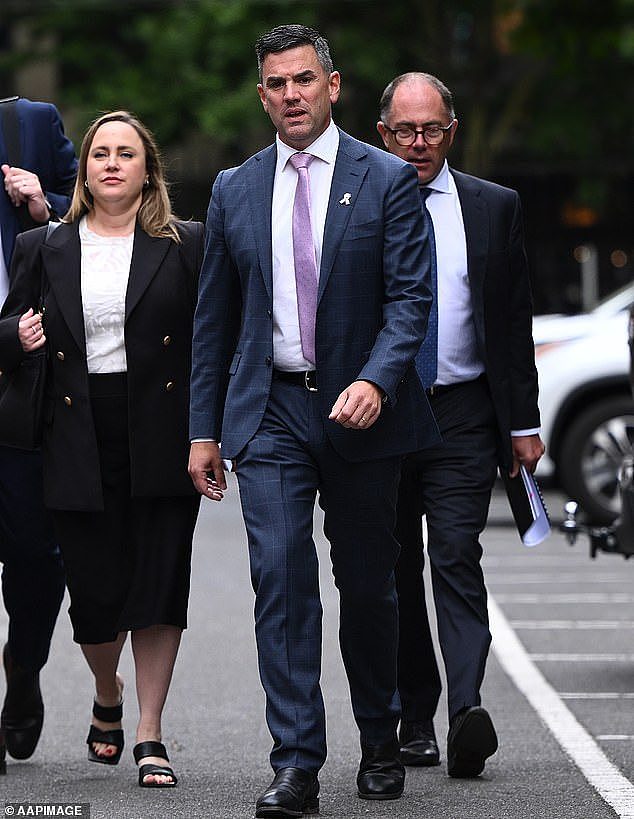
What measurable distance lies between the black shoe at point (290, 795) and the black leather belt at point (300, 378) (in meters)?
1.06

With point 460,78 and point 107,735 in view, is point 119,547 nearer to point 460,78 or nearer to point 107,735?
point 107,735

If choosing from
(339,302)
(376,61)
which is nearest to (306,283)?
(339,302)

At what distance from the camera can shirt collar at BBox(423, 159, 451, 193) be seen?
21.2ft

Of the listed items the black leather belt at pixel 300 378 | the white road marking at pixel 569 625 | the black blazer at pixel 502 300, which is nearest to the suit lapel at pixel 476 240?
the black blazer at pixel 502 300

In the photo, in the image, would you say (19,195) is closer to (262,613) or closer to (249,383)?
(249,383)

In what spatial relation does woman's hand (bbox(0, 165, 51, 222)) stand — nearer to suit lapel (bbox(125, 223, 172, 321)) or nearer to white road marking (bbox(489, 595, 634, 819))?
suit lapel (bbox(125, 223, 172, 321))

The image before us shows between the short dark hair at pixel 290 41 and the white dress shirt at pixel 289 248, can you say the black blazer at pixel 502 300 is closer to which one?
the white dress shirt at pixel 289 248

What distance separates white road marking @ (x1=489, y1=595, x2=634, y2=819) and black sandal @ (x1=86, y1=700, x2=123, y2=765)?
4.68 feet

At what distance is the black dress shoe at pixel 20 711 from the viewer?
21.1 ft

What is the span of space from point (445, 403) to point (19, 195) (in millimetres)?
1511

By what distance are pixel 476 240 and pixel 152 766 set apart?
1894mm

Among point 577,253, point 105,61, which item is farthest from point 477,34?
point 105,61

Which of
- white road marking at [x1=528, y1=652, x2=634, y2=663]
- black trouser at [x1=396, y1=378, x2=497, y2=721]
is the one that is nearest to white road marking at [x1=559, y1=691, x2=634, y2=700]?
white road marking at [x1=528, y1=652, x2=634, y2=663]

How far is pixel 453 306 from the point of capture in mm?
6406
